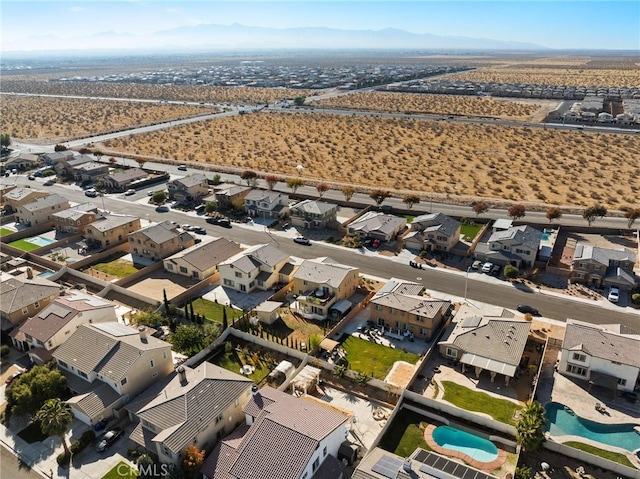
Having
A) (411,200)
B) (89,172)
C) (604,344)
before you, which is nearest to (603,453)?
(604,344)

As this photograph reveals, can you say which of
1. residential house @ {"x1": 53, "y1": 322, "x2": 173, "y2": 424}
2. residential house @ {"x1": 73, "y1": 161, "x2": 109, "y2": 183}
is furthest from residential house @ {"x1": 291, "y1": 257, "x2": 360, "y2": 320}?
residential house @ {"x1": 73, "y1": 161, "x2": 109, "y2": 183}

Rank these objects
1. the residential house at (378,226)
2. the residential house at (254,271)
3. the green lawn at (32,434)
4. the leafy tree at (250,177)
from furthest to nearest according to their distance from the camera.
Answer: the leafy tree at (250,177) < the residential house at (378,226) < the residential house at (254,271) < the green lawn at (32,434)

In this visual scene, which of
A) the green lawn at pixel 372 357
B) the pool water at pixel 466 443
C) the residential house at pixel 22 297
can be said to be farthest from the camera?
the residential house at pixel 22 297

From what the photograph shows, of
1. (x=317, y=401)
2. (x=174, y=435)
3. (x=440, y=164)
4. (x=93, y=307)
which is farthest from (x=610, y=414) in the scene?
(x=440, y=164)

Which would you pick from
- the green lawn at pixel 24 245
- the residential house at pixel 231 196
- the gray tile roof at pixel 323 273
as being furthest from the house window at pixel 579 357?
the green lawn at pixel 24 245

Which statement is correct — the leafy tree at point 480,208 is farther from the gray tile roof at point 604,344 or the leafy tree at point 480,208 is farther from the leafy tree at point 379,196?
the gray tile roof at point 604,344

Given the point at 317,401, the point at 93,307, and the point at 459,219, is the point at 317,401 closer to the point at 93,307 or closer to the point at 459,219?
the point at 93,307

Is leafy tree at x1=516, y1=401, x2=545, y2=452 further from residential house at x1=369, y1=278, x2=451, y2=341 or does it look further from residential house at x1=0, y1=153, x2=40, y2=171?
residential house at x1=0, y1=153, x2=40, y2=171
